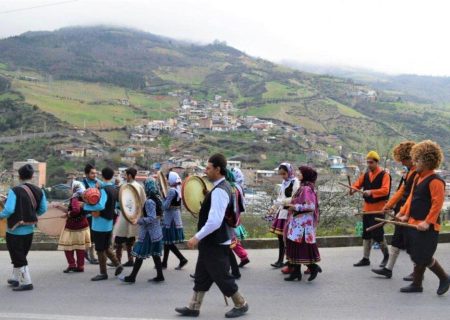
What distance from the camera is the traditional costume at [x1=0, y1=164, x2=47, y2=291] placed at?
756 cm

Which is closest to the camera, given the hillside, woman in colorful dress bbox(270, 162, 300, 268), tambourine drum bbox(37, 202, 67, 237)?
woman in colorful dress bbox(270, 162, 300, 268)

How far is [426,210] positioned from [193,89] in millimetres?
123772

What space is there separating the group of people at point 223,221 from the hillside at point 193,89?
4601 centimetres

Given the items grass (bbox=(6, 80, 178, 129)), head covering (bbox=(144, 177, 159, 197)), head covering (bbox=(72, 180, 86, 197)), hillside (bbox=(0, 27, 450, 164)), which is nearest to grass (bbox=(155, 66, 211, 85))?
hillside (bbox=(0, 27, 450, 164))

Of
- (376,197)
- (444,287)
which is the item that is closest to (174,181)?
(376,197)

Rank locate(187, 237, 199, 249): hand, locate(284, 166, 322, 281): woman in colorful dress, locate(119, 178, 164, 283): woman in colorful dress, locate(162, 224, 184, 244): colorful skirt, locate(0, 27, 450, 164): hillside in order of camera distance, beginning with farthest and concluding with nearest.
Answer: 1. locate(0, 27, 450, 164): hillside
2. locate(162, 224, 184, 244): colorful skirt
3. locate(119, 178, 164, 283): woman in colorful dress
4. locate(284, 166, 322, 281): woman in colorful dress
5. locate(187, 237, 199, 249): hand

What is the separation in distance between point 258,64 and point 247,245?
143236mm

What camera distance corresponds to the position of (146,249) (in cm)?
789

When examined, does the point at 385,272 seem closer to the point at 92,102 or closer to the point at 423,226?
the point at 423,226

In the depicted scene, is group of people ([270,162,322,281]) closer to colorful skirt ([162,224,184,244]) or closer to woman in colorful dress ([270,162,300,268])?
woman in colorful dress ([270,162,300,268])

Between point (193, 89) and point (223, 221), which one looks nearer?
point (223, 221)

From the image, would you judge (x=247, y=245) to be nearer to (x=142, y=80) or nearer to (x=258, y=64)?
(x=142, y=80)

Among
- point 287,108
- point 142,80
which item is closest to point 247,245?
point 287,108

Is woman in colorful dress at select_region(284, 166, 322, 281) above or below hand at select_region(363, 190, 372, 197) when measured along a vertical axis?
below
